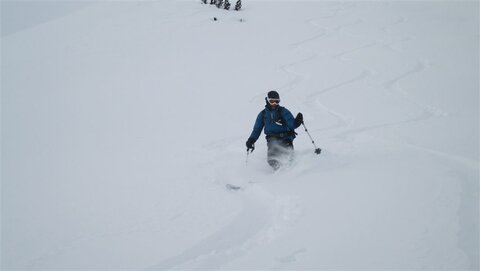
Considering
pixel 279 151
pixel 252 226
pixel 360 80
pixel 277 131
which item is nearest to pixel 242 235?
pixel 252 226

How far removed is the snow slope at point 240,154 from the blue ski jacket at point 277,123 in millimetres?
659

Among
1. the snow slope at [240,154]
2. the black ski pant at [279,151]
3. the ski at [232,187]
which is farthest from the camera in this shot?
the black ski pant at [279,151]

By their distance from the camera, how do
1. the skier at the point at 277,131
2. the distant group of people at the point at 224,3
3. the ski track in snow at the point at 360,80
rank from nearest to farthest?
1. the skier at the point at 277,131
2. the ski track in snow at the point at 360,80
3. the distant group of people at the point at 224,3

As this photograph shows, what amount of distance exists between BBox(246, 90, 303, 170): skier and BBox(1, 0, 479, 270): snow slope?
40 centimetres

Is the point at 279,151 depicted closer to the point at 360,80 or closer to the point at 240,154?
the point at 240,154

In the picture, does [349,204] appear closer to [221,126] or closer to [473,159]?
[473,159]

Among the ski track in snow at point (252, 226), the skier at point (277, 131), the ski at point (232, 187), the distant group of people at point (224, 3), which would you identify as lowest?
the ski at point (232, 187)

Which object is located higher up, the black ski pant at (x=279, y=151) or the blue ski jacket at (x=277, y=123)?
the blue ski jacket at (x=277, y=123)

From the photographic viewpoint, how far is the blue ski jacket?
21.3 ft

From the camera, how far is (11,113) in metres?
10.5

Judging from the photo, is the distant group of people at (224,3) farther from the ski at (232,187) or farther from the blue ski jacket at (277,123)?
the ski at (232,187)

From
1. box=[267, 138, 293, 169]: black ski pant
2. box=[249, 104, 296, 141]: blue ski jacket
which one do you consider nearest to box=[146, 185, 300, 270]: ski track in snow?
box=[267, 138, 293, 169]: black ski pant

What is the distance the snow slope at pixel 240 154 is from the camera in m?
4.25

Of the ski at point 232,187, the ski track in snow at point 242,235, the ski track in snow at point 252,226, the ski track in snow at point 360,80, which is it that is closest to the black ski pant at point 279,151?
the ski track in snow at point 252,226
